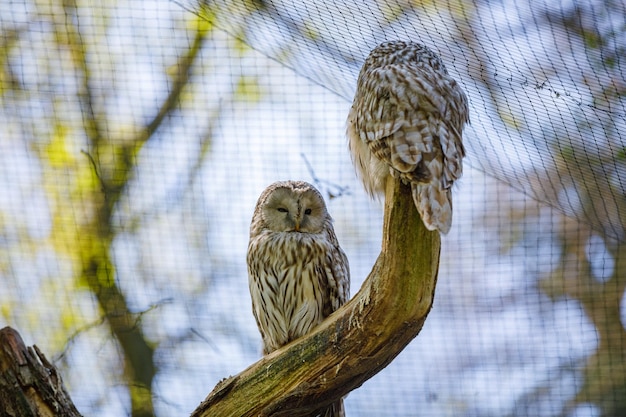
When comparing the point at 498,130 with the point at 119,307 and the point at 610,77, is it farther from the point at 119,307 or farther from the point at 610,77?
the point at 119,307

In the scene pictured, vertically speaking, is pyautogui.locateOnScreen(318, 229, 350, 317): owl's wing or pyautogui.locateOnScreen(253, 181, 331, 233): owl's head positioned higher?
pyautogui.locateOnScreen(253, 181, 331, 233): owl's head

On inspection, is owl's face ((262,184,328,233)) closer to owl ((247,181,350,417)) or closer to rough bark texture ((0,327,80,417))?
owl ((247,181,350,417))

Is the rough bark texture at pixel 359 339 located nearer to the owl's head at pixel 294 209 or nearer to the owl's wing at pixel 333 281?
the owl's wing at pixel 333 281

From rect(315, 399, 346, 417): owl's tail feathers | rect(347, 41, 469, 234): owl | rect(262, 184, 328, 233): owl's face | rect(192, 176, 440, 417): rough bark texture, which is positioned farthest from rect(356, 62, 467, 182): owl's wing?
rect(315, 399, 346, 417): owl's tail feathers

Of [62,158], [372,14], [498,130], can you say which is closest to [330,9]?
[372,14]

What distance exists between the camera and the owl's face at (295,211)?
4.23m

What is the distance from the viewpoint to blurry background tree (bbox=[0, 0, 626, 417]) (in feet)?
17.6

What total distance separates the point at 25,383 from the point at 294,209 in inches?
66.0

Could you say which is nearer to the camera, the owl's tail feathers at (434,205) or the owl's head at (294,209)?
the owl's tail feathers at (434,205)

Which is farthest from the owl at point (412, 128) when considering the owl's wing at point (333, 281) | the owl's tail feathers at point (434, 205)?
the owl's wing at point (333, 281)

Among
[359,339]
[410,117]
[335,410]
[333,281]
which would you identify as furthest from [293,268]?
[410,117]

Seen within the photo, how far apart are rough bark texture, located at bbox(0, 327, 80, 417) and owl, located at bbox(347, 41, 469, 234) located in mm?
1321

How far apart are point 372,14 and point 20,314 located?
11.4ft

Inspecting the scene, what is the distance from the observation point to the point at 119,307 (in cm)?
621
